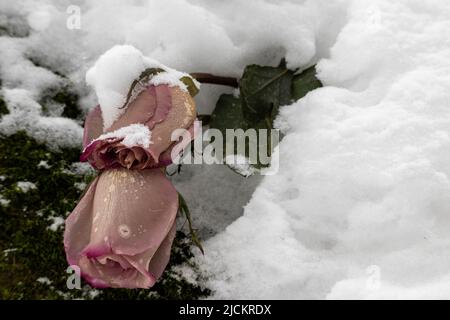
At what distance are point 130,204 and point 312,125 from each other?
0.98 feet

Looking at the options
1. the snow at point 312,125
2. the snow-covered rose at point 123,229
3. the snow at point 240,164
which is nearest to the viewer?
the snow-covered rose at point 123,229

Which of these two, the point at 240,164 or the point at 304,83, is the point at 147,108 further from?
the point at 304,83

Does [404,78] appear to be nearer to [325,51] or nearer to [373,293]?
[325,51]

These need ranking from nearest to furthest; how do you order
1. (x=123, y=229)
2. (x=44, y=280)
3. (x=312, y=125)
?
1. (x=123, y=229)
2. (x=44, y=280)
3. (x=312, y=125)

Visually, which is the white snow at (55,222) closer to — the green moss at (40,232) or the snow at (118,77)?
the green moss at (40,232)

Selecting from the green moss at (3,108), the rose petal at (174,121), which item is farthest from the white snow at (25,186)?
the rose petal at (174,121)

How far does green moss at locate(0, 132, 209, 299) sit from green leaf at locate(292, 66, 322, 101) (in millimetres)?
272

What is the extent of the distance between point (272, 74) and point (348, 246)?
301 millimetres

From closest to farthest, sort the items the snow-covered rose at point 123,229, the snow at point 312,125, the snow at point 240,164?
the snow-covered rose at point 123,229 → the snow at point 312,125 → the snow at point 240,164

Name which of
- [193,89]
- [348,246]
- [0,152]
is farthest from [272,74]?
[0,152]

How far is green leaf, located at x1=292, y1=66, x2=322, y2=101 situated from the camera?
2.69 ft

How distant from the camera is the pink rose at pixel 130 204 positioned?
551 millimetres

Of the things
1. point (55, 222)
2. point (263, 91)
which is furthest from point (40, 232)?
point (263, 91)

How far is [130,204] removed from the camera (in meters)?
0.57
